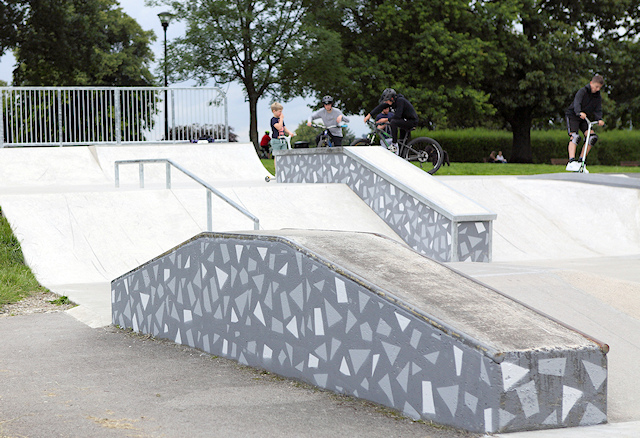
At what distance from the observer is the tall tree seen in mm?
36469

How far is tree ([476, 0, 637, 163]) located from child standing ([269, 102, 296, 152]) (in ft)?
77.9

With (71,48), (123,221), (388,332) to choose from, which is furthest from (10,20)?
(388,332)

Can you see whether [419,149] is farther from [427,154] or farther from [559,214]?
[559,214]

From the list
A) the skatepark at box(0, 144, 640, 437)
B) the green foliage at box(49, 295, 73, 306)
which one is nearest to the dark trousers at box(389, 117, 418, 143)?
the skatepark at box(0, 144, 640, 437)

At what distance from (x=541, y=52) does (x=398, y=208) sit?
27.6m

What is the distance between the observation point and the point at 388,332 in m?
3.94

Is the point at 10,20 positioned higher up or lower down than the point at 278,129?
higher up

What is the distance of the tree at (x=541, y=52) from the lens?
36.3 metres

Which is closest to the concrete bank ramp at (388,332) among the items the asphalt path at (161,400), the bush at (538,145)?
the asphalt path at (161,400)

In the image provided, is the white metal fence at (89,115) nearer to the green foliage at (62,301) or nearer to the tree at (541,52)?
the green foliage at (62,301)

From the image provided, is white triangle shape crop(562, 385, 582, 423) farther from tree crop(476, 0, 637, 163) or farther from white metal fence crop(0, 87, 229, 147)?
tree crop(476, 0, 637, 163)

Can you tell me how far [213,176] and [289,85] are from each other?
18159mm

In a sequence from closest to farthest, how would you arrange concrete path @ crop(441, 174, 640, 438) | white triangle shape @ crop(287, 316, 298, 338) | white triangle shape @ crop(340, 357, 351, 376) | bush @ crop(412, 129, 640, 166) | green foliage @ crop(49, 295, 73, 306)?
white triangle shape @ crop(340, 357, 351, 376)
concrete path @ crop(441, 174, 640, 438)
white triangle shape @ crop(287, 316, 298, 338)
green foliage @ crop(49, 295, 73, 306)
bush @ crop(412, 129, 640, 166)

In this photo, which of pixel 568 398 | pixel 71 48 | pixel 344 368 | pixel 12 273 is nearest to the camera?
pixel 568 398
